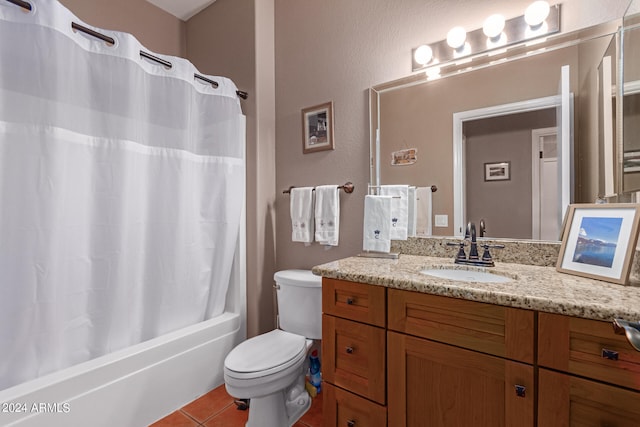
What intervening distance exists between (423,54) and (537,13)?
47 centimetres

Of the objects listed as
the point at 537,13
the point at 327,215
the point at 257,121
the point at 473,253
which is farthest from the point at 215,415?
the point at 537,13

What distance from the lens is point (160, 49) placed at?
7.51 feet

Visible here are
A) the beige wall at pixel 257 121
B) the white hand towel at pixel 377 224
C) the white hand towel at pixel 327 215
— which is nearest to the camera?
the white hand towel at pixel 377 224

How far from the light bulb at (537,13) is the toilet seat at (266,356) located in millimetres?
1838

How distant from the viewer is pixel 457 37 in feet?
4.56

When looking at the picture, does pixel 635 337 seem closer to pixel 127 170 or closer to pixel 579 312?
pixel 579 312

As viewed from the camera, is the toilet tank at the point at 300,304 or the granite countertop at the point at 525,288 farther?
the toilet tank at the point at 300,304

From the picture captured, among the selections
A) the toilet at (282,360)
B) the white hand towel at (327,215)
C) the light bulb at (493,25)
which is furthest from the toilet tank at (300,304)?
the light bulb at (493,25)

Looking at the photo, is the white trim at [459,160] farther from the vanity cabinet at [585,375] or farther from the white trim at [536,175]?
the vanity cabinet at [585,375]

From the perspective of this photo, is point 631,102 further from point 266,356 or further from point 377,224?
point 266,356

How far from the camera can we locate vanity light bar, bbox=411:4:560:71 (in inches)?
48.4

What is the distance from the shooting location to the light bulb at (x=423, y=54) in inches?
58.2

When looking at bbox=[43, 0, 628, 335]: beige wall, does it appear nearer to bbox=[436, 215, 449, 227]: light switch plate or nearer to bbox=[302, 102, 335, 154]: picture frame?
bbox=[302, 102, 335, 154]: picture frame

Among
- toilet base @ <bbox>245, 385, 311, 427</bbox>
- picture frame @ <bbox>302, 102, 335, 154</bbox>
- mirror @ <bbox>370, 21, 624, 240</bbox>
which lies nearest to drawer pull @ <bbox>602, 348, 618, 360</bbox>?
mirror @ <bbox>370, 21, 624, 240</bbox>
